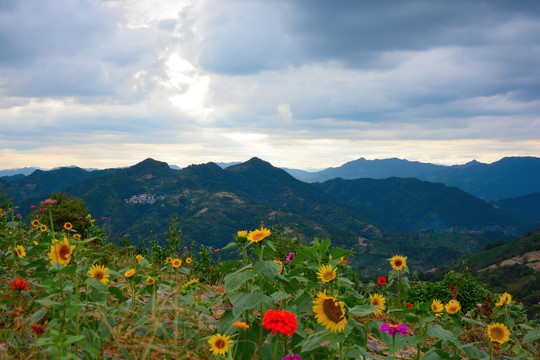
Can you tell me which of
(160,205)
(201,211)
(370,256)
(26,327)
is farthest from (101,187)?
(26,327)

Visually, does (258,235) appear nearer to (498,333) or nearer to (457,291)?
(498,333)

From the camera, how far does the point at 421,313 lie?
2287 millimetres

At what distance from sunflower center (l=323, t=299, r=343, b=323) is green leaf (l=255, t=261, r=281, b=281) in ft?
1.26

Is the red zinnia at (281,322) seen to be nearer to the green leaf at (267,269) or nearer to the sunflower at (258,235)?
the green leaf at (267,269)

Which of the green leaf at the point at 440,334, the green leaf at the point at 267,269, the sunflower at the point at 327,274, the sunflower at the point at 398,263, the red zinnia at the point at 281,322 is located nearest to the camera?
the red zinnia at the point at 281,322

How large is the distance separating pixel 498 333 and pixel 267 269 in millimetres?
1977

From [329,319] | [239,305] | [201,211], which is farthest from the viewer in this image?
[201,211]

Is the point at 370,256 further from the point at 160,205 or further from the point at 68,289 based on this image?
the point at 68,289

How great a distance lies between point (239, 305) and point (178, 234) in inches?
282

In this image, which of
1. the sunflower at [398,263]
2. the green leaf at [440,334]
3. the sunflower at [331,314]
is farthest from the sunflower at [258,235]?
the sunflower at [398,263]

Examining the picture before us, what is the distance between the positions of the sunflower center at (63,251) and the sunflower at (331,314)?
1949mm

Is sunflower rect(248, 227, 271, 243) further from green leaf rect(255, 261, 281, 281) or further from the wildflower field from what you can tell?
green leaf rect(255, 261, 281, 281)

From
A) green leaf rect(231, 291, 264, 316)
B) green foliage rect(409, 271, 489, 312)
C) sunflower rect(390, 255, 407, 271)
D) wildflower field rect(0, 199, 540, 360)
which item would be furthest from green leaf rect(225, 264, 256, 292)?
green foliage rect(409, 271, 489, 312)

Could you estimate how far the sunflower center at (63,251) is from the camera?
2432 millimetres
